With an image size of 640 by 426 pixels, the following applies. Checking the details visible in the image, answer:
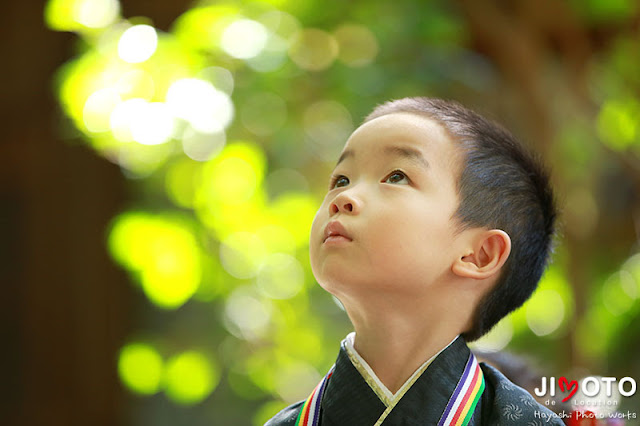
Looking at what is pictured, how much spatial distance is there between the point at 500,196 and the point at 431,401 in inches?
6.5

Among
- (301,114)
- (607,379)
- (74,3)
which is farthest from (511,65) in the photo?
(607,379)

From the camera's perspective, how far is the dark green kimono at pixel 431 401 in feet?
1.59

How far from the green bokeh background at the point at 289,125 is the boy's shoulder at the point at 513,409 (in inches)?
36.8

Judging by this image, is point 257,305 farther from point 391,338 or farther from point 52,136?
point 391,338

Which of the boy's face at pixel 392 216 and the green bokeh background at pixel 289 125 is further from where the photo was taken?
the green bokeh background at pixel 289 125

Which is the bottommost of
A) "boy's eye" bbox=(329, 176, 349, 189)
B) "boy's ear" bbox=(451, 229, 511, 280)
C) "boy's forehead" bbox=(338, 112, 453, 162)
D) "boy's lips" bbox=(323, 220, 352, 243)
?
"boy's ear" bbox=(451, 229, 511, 280)

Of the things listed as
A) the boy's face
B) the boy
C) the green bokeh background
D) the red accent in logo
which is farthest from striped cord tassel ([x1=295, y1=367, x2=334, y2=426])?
the green bokeh background

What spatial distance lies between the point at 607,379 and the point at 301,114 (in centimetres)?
114

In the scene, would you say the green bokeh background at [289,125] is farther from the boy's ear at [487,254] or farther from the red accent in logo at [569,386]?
the boy's ear at [487,254]

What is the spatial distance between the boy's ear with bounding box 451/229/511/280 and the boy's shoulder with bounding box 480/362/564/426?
9cm

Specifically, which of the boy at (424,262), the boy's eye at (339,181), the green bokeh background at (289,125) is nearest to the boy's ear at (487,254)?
the boy at (424,262)

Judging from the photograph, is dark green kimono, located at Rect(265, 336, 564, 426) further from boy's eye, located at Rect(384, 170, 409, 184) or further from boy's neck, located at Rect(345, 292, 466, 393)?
boy's eye, located at Rect(384, 170, 409, 184)

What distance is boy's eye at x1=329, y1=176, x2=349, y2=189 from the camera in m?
0.54

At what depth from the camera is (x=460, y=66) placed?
61.5 inches
